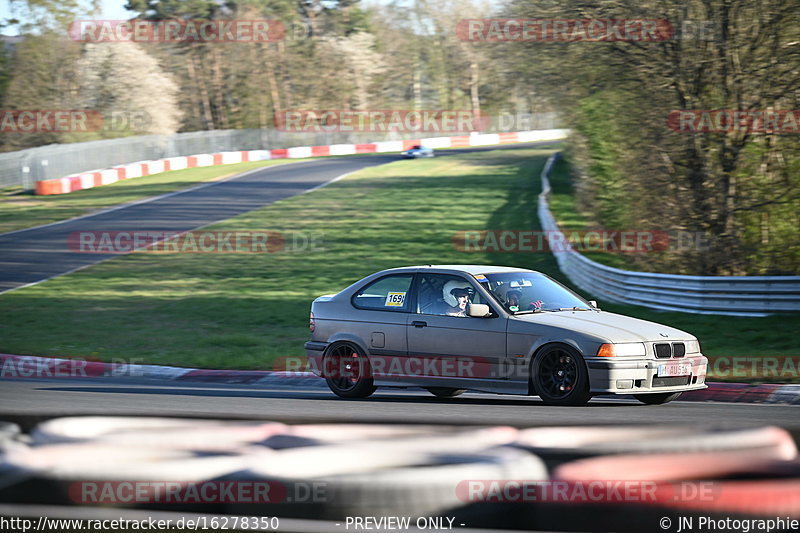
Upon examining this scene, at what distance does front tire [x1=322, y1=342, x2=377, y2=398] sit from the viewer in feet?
33.6

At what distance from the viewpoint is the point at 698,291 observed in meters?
16.0

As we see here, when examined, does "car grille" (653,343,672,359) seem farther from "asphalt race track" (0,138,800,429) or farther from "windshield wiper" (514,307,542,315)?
"windshield wiper" (514,307,542,315)

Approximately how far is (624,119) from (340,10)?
83949mm

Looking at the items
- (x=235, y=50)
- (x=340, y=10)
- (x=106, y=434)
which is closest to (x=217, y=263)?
(x=106, y=434)

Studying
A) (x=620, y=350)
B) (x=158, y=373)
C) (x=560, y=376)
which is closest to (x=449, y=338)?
(x=560, y=376)

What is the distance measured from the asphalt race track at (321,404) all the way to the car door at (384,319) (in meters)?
0.46

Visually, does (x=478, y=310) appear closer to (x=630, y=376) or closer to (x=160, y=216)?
(x=630, y=376)

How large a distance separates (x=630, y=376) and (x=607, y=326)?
596 millimetres

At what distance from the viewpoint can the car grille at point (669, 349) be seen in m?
8.99

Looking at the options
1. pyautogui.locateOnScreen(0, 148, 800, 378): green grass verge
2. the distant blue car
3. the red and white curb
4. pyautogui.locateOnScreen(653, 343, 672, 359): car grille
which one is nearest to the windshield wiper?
pyautogui.locateOnScreen(653, 343, 672, 359): car grille

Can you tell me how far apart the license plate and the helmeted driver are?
6.44ft

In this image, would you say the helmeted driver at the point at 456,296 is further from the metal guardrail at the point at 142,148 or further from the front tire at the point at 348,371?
the metal guardrail at the point at 142,148

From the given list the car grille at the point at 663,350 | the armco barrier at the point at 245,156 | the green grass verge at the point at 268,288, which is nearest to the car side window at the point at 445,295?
the car grille at the point at 663,350

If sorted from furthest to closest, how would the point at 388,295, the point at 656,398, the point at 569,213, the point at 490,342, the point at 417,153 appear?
the point at 417,153 < the point at 569,213 < the point at 388,295 < the point at 656,398 < the point at 490,342
